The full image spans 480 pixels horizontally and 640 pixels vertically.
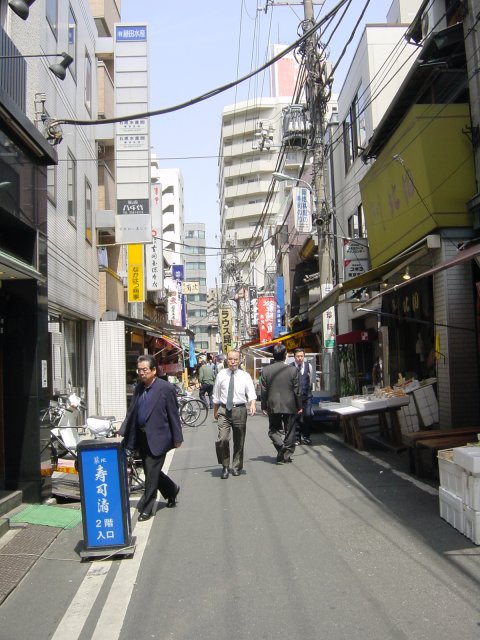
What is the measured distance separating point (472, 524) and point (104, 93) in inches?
671

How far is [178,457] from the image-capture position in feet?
39.7

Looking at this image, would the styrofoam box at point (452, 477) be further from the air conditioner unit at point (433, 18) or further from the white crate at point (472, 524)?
the air conditioner unit at point (433, 18)

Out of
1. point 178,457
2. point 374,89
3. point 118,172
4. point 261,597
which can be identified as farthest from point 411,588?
point 374,89

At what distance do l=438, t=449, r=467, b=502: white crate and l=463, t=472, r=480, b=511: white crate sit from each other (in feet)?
0.24

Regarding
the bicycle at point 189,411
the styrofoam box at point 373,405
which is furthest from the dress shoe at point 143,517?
the bicycle at point 189,411

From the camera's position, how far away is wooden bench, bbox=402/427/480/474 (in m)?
7.95


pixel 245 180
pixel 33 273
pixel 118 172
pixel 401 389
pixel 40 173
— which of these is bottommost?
pixel 401 389

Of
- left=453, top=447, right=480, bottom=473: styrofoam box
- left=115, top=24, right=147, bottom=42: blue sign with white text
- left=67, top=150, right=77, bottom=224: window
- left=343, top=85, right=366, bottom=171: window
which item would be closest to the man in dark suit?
left=453, top=447, right=480, bottom=473: styrofoam box

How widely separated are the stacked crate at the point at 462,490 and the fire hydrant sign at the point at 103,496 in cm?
305

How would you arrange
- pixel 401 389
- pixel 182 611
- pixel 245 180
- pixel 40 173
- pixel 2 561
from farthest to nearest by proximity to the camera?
1. pixel 245 180
2. pixel 401 389
3. pixel 40 173
4. pixel 2 561
5. pixel 182 611

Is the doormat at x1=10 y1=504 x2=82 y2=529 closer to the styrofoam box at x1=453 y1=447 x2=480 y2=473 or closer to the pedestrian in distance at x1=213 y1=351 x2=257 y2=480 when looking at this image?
the pedestrian in distance at x1=213 y1=351 x2=257 y2=480

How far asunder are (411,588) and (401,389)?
683 cm

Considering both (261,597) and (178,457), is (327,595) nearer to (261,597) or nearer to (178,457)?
(261,597)

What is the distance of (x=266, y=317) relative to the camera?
35.8 m
